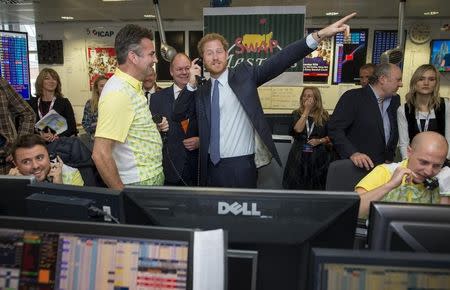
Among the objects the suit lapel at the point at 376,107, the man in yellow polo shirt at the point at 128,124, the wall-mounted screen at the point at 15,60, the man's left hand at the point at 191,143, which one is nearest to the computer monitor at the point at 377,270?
the man in yellow polo shirt at the point at 128,124

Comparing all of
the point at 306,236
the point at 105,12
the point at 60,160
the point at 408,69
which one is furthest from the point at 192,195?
the point at 408,69

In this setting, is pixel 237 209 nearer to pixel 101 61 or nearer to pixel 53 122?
pixel 53 122

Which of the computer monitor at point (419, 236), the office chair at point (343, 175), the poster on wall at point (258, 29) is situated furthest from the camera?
the poster on wall at point (258, 29)

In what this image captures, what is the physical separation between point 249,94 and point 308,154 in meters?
1.83

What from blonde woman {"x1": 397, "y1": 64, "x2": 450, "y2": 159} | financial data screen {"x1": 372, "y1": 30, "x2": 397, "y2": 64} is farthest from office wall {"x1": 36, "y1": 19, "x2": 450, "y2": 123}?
blonde woman {"x1": 397, "y1": 64, "x2": 450, "y2": 159}

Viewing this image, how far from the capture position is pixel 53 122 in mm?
3439

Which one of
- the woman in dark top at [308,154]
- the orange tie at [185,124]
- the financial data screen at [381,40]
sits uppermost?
the financial data screen at [381,40]

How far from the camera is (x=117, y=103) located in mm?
1615

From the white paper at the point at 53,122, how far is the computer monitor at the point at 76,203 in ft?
7.97

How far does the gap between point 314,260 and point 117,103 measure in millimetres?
1174

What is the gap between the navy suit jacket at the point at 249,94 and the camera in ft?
6.46

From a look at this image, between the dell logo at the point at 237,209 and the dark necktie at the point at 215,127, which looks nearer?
the dell logo at the point at 237,209

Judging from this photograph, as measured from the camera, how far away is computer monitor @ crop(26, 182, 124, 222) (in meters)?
0.96

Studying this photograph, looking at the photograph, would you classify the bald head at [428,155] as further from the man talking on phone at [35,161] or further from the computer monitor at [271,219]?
the man talking on phone at [35,161]
